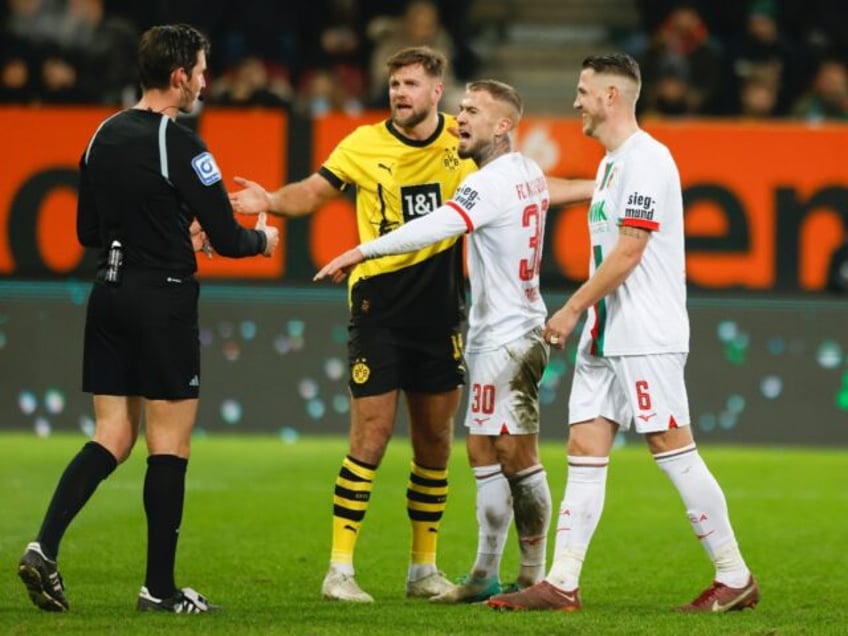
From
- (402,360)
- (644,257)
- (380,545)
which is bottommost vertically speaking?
(380,545)

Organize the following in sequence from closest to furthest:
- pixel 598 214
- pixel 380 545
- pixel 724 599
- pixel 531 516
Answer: pixel 724 599 → pixel 598 214 → pixel 531 516 → pixel 380 545

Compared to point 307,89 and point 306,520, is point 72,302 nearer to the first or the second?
point 307,89

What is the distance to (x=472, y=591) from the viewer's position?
7.59m

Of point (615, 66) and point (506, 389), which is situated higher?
point (615, 66)

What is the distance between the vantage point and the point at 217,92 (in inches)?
614

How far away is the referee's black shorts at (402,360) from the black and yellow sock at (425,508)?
0.38 metres

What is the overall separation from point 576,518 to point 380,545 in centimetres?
235

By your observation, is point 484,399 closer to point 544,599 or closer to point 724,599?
point 544,599

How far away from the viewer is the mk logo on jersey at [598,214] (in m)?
7.26

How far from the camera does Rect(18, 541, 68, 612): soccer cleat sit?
6828 mm

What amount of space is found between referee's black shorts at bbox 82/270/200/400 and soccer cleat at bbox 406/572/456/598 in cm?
137


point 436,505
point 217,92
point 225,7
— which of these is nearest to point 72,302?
point 217,92

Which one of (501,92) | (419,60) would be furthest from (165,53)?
(501,92)

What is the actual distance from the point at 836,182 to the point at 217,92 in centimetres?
505
